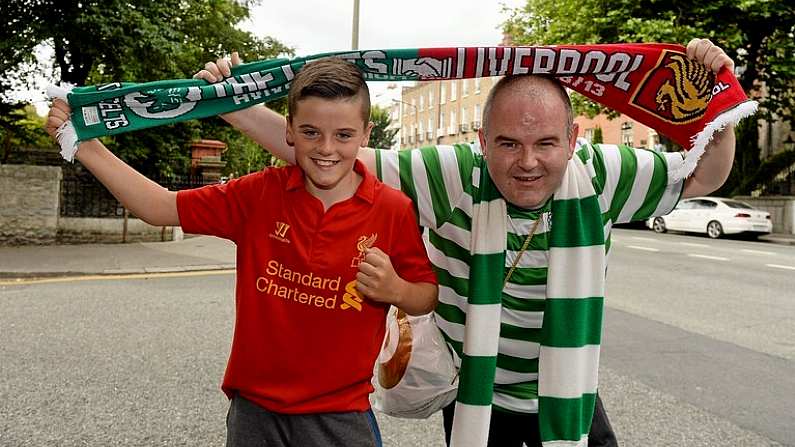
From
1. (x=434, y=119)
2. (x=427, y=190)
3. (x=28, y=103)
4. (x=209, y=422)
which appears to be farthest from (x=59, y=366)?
(x=434, y=119)

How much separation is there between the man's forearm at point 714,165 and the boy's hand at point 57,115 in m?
1.98

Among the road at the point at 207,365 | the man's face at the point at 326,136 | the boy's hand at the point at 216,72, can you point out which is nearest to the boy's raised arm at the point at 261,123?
the boy's hand at the point at 216,72

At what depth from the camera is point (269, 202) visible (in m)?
1.88

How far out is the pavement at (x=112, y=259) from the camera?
938cm

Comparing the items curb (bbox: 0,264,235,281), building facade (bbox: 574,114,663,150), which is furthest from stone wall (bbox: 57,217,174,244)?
building facade (bbox: 574,114,663,150)

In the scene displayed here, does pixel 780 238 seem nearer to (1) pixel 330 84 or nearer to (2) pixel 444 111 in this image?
(1) pixel 330 84

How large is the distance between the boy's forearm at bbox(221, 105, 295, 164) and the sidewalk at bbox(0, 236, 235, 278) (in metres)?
8.15

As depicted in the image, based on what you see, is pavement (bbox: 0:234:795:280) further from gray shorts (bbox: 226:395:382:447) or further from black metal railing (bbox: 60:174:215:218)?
gray shorts (bbox: 226:395:382:447)

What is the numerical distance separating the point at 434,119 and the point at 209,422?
62472 millimetres

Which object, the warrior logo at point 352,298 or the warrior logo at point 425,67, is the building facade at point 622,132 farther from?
the warrior logo at point 352,298

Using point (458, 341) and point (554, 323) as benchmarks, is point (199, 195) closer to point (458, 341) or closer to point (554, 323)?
point (458, 341)

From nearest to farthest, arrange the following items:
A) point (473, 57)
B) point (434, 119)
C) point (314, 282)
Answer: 1. point (314, 282)
2. point (473, 57)
3. point (434, 119)

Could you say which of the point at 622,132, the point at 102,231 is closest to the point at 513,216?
the point at 102,231

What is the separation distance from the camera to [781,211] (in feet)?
70.7
